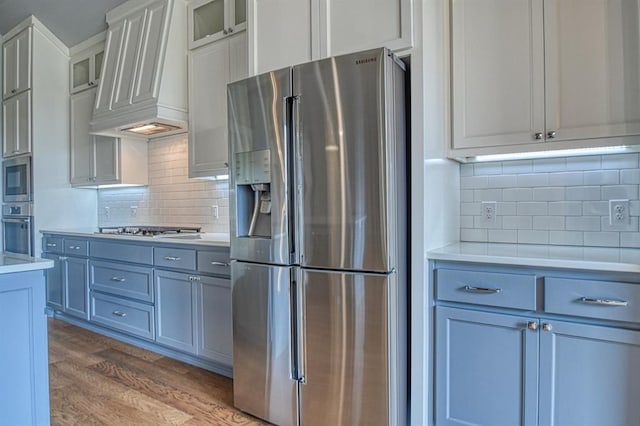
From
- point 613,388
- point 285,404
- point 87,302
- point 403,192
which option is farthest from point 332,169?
point 87,302

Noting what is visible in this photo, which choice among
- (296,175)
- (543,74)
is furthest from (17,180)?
(543,74)

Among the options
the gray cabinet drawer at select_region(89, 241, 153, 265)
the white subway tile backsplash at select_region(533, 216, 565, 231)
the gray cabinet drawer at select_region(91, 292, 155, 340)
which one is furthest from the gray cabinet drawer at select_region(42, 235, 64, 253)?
the white subway tile backsplash at select_region(533, 216, 565, 231)

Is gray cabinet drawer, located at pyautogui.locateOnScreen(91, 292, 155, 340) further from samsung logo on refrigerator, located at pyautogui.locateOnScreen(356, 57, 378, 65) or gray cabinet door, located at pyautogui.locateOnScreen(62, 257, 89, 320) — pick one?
samsung logo on refrigerator, located at pyautogui.locateOnScreen(356, 57, 378, 65)

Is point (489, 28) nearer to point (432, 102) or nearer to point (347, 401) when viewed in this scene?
point (432, 102)

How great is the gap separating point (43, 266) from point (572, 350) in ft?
7.09

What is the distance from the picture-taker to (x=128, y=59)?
11.1ft

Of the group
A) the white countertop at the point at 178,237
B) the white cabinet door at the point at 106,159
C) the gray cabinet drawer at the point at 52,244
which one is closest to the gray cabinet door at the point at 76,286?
the gray cabinet drawer at the point at 52,244

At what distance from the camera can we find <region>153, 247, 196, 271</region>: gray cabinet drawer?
2734 mm

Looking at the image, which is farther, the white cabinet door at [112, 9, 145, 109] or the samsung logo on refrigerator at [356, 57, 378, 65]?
the white cabinet door at [112, 9, 145, 109]

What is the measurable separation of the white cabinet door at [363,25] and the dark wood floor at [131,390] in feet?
6.54

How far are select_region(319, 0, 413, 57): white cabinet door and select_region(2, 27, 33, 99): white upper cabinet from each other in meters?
3.65

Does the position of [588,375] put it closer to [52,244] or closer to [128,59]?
[128,59]

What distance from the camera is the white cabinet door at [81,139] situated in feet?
13.4

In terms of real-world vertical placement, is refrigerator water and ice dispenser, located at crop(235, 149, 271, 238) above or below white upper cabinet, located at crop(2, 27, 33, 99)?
below
